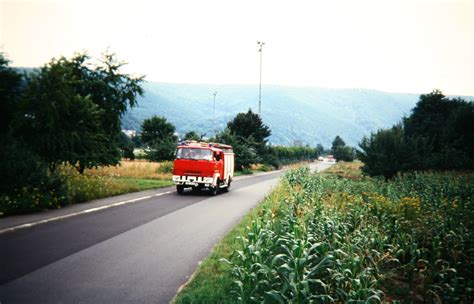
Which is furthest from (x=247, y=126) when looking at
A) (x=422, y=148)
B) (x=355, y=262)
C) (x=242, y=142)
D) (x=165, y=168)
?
(x=355, y=262)

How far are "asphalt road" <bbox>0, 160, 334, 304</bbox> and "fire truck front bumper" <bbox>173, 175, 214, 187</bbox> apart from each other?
6.01 m

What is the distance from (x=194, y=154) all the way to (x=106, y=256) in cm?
1171

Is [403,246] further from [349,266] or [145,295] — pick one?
[145,295]

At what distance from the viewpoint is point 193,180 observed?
703 inches

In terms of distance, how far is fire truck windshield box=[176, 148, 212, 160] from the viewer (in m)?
18.3

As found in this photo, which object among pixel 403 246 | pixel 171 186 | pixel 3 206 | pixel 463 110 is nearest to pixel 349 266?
pixel 403 246

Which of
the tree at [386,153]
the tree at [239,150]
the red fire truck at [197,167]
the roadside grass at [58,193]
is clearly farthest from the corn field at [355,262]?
the tree at [239,150]

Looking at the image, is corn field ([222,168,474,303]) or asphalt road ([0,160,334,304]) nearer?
corn field ([222,168,474,303])

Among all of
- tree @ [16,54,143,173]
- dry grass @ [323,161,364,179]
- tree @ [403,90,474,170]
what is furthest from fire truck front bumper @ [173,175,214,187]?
tree @ [403,90,474,170]

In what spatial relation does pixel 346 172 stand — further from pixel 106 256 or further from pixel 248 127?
pixel 106 256

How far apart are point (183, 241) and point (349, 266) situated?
454cm

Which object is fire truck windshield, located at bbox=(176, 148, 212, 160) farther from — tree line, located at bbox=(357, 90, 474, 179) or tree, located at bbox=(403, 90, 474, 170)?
tree, located at bbox=(403, 90, 474, 170)

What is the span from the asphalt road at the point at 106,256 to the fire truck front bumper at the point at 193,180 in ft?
19.7

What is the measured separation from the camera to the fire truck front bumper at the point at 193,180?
17.8 m
